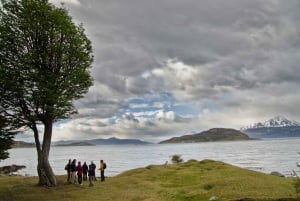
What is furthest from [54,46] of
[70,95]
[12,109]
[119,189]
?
[119,189]

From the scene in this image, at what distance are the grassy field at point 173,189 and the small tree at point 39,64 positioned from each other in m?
5.71

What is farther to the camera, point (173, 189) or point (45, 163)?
point (45, 163)

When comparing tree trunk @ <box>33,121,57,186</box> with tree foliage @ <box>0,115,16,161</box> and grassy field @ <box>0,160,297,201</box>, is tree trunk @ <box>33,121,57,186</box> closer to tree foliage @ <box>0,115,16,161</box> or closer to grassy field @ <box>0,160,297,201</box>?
grassy field @ <box>0,160,297,201</box>

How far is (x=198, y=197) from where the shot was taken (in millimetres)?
35094


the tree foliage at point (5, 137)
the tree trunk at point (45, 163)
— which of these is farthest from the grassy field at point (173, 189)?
the tree foliage at point (5, 137)

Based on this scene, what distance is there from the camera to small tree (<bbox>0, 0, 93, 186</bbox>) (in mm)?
44625

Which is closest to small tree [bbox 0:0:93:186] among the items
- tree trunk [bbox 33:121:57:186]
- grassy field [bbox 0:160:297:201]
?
tree trunk [bbox 33:121:57:186]

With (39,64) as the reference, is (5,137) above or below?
below

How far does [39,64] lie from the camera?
46.2 m

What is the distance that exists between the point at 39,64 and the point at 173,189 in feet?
74.1

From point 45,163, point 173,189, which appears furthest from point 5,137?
point 173,189

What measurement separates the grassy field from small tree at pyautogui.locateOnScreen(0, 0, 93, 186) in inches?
225

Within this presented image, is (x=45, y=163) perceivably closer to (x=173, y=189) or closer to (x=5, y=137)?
(x=5, y=137)

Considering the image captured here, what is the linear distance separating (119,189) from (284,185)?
1873 centimetres
